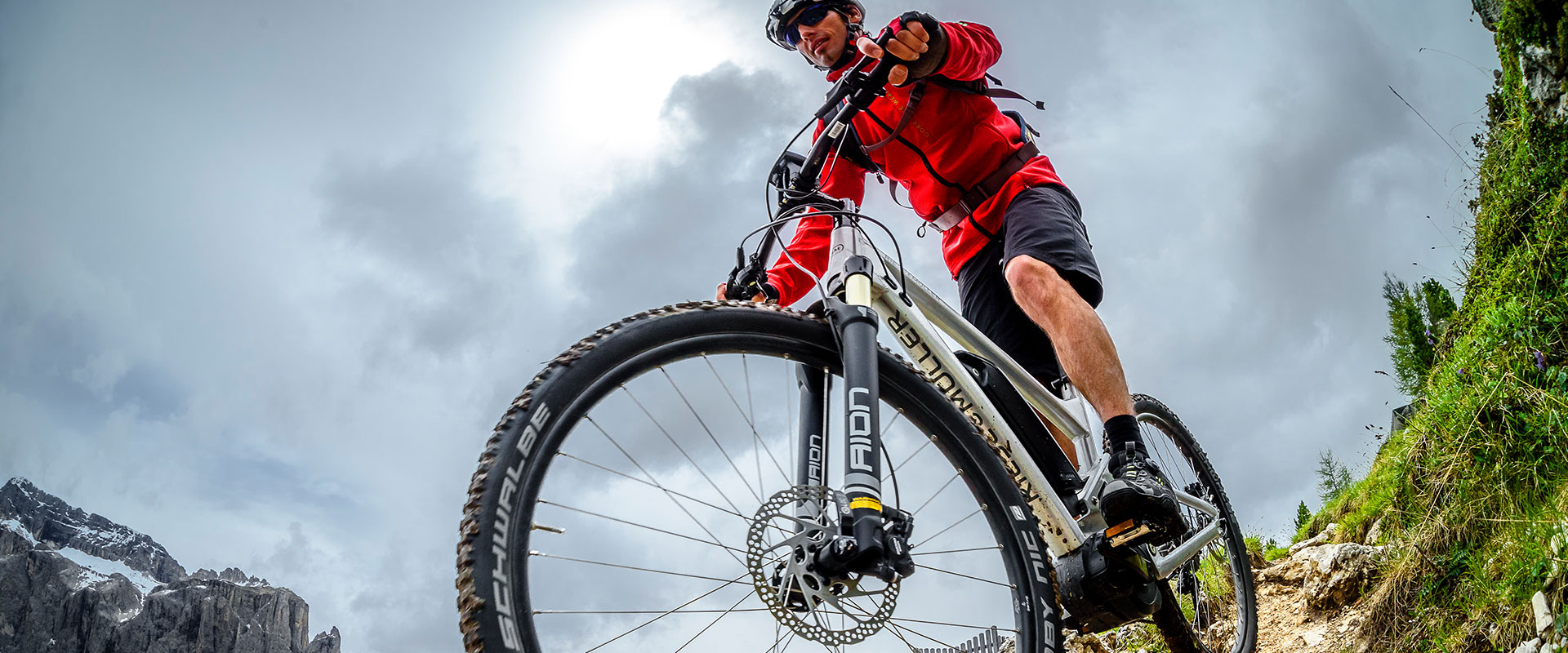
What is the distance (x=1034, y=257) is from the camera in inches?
110

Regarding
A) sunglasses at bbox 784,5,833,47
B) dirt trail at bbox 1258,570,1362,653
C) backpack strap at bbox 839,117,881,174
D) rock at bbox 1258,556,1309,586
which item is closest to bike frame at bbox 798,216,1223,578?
backpack strap at bbox 839,117,881,174

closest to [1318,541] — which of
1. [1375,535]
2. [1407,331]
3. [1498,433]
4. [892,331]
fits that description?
[1375,535]

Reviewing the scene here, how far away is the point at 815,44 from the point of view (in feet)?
9.71

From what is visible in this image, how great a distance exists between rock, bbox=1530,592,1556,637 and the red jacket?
221cm

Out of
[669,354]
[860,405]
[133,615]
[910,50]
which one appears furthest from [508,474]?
[133,615]

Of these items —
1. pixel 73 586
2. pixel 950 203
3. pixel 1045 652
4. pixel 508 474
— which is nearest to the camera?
pixel 508 474

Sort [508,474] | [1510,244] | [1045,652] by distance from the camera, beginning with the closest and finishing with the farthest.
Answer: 1. [508,474]
2. [1045,652]
3. [1510,244]

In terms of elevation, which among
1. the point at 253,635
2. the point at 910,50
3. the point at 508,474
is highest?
the point at 253,635

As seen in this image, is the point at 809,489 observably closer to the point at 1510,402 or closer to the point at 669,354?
the point at 669,354

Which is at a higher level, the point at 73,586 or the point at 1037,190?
the point at 73,586

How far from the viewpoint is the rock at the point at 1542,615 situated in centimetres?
281

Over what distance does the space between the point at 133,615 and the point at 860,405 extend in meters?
133

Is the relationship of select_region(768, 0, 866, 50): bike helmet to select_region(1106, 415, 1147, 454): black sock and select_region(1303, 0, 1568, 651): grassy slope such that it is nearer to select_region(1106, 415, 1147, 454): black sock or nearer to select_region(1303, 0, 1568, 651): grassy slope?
select_region(1106, 415, 1147, 454): black sock

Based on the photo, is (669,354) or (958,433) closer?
(669,354)
